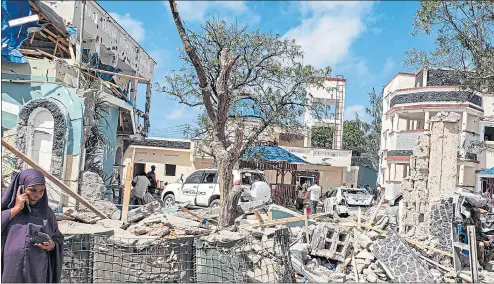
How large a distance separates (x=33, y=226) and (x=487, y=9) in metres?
9.91

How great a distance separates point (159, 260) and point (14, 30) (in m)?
10.0

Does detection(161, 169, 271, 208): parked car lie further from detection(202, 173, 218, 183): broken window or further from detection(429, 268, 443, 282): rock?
detection(429, 268, 443, 282): rock

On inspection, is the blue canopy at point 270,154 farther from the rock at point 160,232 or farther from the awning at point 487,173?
the rock at point 160,232

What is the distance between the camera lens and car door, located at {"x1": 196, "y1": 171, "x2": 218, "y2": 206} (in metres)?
16.7

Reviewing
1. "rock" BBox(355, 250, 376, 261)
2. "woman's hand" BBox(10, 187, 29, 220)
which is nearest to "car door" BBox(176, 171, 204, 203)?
"rock" BBox(355, 250, 376, 261)

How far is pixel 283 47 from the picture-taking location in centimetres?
1941

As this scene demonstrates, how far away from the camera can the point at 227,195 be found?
8.79m

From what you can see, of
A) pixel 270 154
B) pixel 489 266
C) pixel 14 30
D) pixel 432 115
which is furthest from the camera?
pixel 432 115

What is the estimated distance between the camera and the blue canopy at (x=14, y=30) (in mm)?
12297

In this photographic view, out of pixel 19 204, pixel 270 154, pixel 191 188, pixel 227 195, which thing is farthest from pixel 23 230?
pixel 270 154

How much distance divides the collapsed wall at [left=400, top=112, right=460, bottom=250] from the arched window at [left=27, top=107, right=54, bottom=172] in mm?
9151

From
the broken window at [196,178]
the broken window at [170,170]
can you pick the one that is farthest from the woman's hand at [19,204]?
the broken window at [170,170]

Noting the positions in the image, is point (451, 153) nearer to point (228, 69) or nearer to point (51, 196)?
point (228, 69)

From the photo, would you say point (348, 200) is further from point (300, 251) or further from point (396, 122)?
point (396, 122)
